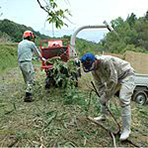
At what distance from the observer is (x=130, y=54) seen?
997 cm

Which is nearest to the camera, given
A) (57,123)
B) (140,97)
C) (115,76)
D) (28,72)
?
(115,76)

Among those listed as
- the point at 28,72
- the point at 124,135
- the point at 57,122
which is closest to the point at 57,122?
the point at 57,122

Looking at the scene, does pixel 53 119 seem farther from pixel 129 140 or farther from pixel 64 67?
pixel 64 67

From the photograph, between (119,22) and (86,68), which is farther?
(119,22)

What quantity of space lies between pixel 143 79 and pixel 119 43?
25173 millimetres

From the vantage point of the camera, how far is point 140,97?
27.7 feet

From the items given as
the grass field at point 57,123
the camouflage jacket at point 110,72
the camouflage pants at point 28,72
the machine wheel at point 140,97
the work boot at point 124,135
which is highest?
the camouflage jacket at point 110,72

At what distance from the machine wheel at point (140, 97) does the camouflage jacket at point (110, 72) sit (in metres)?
4.43

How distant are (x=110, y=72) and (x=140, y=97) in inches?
196

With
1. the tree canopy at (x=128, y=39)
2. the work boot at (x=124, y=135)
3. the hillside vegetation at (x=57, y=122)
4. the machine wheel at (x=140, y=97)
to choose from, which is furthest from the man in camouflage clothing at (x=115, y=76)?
the tree canopy at (x=128, y=39)

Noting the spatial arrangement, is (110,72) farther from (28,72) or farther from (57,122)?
(28,72)

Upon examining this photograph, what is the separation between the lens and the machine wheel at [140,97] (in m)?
8.37

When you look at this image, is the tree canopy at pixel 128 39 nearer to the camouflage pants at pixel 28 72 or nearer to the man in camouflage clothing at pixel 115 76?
the camouflage pants at pixel 28 72

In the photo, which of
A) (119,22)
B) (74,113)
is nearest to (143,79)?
(74,113)
